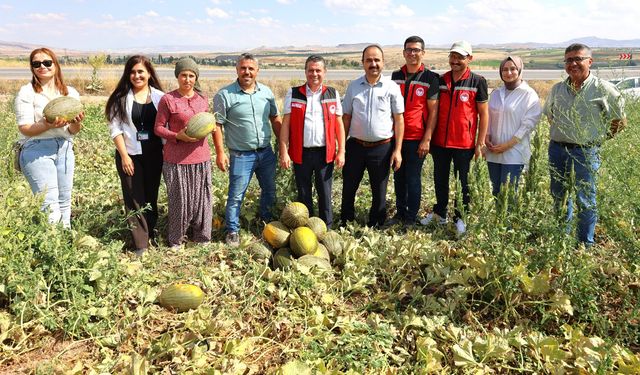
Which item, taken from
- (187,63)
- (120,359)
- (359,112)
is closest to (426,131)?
(359,112)

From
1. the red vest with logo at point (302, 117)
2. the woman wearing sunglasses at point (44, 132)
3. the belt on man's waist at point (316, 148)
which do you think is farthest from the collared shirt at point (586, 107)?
the woman wearing sunglasses at point (44, 132)

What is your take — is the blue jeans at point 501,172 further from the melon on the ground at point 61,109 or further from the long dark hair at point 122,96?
the melon on the ground at point 61,109

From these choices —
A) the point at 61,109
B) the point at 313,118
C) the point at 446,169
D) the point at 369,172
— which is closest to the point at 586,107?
the point at 446,169

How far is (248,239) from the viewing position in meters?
4.75

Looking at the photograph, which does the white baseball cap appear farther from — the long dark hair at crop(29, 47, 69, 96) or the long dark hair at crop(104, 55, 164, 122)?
the long dark hair at crop(29, 47, 69, 96)

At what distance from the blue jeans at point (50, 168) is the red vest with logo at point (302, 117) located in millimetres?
2219

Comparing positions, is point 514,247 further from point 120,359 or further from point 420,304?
point 120,359

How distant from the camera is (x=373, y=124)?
5.05 meters

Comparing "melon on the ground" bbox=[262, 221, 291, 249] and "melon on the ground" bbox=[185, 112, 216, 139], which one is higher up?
"melon on the ground" bbox=[185, 112, 216, 139]

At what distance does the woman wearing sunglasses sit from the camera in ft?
13.8

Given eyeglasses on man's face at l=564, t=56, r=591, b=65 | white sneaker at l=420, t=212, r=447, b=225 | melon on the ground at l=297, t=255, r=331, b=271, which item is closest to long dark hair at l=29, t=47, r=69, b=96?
melon on the ground at l=297, t=255, r=331, b=271

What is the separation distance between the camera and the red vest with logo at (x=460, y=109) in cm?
503

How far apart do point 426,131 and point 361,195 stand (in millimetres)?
1696

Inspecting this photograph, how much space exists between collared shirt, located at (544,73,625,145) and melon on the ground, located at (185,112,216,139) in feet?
10.3
